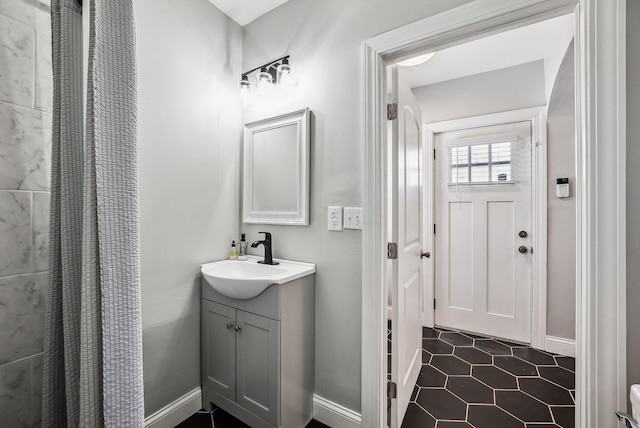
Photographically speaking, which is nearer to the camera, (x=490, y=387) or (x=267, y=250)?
(x=267, y=250)

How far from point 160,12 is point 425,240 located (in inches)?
114

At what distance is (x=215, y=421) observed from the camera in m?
1.66

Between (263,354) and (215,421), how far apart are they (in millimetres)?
609

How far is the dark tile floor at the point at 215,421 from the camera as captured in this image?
1626 mm

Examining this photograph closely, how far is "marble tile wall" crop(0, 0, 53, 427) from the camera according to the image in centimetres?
110

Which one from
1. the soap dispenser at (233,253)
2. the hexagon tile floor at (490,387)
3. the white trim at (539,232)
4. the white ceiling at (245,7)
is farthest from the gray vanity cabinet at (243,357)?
the white trim at (539,232)

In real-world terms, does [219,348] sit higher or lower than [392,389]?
higher

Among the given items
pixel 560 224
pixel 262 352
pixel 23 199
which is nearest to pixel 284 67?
pixel 23 199

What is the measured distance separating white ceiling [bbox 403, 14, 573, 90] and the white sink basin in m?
2.14

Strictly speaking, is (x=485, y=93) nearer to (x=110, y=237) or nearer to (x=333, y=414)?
(x=333, y=414)

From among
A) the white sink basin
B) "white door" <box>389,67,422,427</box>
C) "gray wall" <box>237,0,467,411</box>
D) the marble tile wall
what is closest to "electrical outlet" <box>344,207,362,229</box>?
"gray wall" <box>237,0,467,411</box>

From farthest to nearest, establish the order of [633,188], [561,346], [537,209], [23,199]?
[537,209], [561,346], [23,199], [633,188]

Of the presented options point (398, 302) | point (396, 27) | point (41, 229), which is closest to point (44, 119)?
point (41, 229)

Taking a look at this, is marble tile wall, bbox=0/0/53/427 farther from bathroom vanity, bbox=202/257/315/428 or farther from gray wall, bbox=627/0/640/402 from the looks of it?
gray wall, bbox=627/0/640/402
